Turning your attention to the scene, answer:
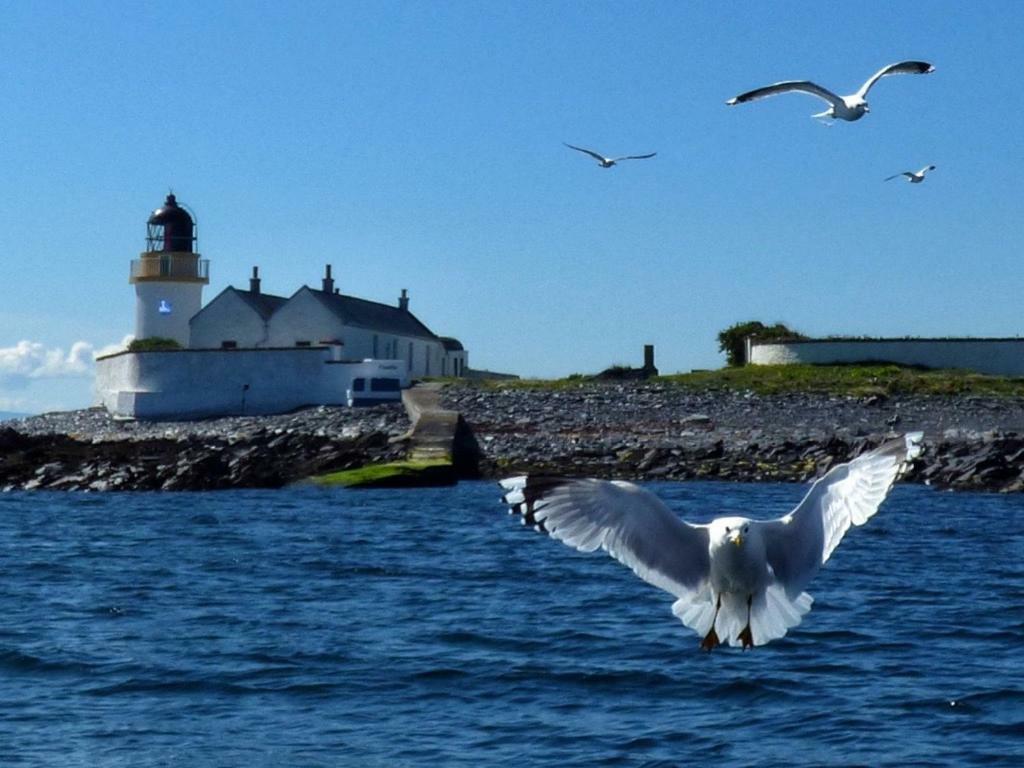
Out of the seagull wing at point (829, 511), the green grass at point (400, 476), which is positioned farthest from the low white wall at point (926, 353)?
the seagull wing at point (829, 511)

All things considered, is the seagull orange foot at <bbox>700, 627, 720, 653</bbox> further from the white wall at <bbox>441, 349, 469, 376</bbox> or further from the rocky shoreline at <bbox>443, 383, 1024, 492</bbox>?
the white wall at <bbox>441, 349, 469, 376</bbox>

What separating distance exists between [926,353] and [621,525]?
42385 mm

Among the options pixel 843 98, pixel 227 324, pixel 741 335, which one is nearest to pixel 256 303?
pixel 227 324

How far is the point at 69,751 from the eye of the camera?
11.6 metres

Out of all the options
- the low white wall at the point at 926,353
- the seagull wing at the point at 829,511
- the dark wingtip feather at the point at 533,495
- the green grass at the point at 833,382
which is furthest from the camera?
the low white wall at the point at 926,353

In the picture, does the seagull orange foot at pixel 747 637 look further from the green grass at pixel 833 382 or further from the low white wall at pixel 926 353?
the low white wall at pixel 926 353

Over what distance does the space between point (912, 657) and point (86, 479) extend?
24.5m

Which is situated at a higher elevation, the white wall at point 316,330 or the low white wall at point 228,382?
the white wall at point 316,330

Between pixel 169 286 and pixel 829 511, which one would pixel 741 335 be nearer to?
pixel 169 286

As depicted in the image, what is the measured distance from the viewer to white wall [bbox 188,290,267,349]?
56.2m

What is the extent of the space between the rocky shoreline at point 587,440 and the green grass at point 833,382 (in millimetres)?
841

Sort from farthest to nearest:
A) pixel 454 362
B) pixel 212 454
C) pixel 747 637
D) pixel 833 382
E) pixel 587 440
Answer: pixel 454 362
pixel 833 382
pixel 587 440
pixel 212 454
pixel 747 637

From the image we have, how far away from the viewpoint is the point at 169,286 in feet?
197

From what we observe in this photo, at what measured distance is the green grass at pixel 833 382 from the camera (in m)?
45.8
